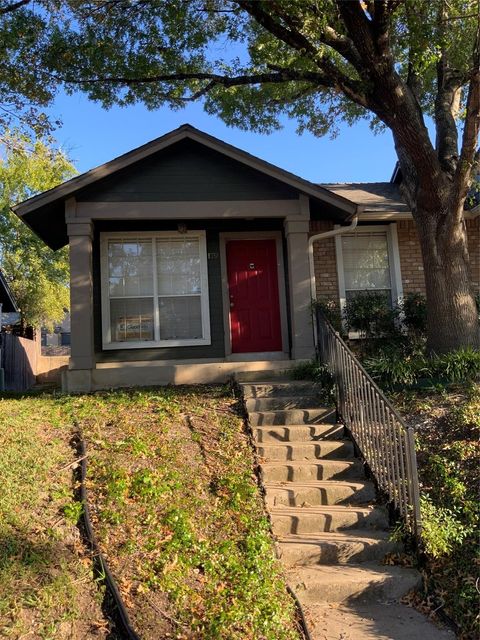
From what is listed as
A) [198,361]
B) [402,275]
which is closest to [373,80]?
[402,275]

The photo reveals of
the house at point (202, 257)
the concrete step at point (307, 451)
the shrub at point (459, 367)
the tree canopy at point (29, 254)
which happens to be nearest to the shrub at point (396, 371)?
the shrub at point (459, 367)

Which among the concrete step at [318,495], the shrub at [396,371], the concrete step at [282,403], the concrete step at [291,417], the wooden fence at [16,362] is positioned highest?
the wooden fence at [16,362]

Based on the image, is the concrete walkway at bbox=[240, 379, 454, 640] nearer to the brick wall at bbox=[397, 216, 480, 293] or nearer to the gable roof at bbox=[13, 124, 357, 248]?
the gable roof at bbox=[13, 124, 357, 248]

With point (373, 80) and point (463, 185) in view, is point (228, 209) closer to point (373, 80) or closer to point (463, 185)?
point (373, 80)

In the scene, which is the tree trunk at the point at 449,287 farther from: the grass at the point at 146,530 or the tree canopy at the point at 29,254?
the tree canopy at the point at 29,254

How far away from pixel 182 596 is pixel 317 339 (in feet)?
18.5

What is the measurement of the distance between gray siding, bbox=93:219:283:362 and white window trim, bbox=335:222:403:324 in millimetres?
1481

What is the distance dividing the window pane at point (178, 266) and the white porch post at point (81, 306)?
4.53ft

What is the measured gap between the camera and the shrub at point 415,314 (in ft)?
30.8

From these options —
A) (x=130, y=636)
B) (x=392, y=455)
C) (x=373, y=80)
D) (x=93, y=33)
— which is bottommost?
(x=130, y=636)

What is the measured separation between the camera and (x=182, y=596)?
11.8ft

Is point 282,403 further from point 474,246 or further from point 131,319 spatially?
point 474,246

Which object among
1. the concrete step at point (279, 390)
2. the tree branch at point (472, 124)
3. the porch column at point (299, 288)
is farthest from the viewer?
the porch column at point (299, 288)

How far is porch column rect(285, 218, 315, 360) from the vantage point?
343 inches
